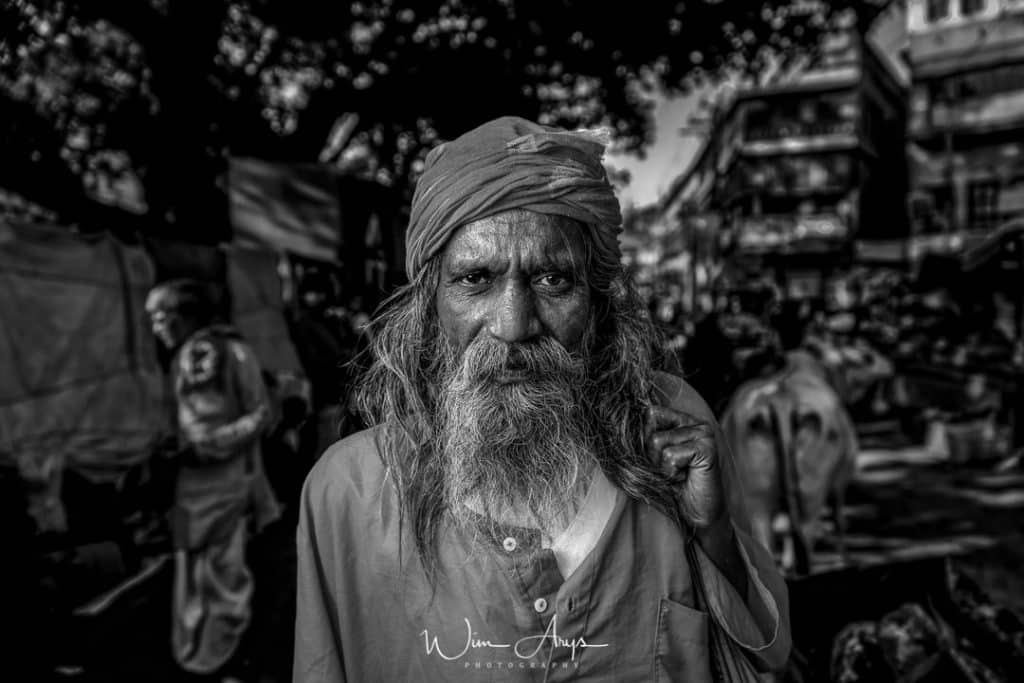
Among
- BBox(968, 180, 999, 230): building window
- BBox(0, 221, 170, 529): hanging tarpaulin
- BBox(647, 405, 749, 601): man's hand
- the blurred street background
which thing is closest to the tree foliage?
the blurred street background

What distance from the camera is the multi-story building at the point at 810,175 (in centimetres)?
3697

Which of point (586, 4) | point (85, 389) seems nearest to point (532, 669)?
point (85, 389)

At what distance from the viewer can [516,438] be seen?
1.54 metres

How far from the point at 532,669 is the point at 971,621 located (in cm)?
203

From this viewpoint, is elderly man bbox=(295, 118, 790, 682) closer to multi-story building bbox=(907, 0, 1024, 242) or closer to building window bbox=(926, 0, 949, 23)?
multi-story building bbox=(907, 0, 1024, 242)

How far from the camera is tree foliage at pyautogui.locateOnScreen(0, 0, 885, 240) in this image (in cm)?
589

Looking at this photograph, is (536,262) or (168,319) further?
(168,319)

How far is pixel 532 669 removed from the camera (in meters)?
1.39

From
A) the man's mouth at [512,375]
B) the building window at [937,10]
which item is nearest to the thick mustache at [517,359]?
the man's mouth at [512,375]

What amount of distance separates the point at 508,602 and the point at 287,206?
15.5 feet

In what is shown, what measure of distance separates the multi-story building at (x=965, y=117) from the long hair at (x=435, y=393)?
34034mm

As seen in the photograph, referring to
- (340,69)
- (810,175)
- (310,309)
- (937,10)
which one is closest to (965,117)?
(937,10)

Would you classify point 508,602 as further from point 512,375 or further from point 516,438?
point 512,375

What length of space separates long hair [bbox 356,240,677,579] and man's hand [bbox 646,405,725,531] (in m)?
0.04
